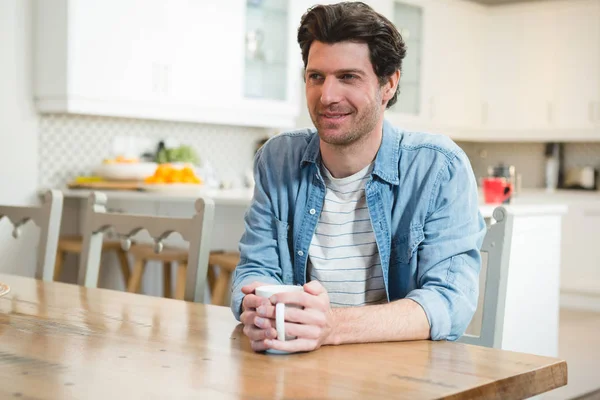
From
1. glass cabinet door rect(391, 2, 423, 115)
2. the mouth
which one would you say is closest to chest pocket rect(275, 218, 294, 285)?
the mouth

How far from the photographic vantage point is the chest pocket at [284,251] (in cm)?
183

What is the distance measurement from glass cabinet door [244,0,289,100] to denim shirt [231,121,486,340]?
350cm

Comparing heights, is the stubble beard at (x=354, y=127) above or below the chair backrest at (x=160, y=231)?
above

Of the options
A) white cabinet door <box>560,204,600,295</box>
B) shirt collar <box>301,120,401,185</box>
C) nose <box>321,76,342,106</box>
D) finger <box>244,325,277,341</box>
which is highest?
nose <box>321,76,342,106</box>

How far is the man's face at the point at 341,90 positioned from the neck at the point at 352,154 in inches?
1.3

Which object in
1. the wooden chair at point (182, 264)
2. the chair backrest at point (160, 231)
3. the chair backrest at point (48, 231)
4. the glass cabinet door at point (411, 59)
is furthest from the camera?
the glass cabinet door at point (411, 59)

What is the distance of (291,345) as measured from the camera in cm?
137

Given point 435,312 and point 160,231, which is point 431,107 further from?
point 435,312

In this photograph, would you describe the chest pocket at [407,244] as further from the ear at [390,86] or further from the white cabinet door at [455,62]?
the white cabinet door at [455,62]

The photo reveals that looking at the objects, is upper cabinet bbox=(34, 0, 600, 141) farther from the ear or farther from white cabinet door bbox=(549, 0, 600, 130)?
the ear

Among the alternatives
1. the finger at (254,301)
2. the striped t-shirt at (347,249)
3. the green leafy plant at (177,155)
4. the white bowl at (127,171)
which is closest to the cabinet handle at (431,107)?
the green leafy plant at (177,155)

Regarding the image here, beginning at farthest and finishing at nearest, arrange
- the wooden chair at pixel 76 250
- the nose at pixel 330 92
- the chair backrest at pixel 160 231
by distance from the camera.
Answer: the wooden chair at pixel 76 250 → the chair backrest at pixel 160 231 → the nose at pixel 330 92

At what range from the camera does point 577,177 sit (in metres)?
6.73

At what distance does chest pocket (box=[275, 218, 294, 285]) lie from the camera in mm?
1833
